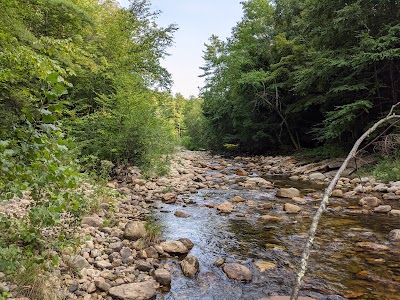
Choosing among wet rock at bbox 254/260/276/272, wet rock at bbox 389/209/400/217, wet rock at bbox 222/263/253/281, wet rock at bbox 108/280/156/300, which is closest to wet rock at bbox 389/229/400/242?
wet rock at bbox 389/209/400/217

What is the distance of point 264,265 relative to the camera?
158 inches

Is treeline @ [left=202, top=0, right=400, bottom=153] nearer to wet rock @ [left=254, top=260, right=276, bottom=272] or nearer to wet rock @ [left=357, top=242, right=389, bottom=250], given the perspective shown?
wet rock @ [left=357, top=242, right=389, bottom=250]

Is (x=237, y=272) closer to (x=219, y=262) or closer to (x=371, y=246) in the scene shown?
(x=219, y=262)

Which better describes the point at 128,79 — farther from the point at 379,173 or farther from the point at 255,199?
the point at 379,173

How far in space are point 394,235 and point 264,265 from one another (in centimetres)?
248

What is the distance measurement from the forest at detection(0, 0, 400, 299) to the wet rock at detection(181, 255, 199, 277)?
154 centimetres

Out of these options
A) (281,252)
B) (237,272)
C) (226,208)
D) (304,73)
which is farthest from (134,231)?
(304,73)

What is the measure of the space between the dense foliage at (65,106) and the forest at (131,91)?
21 mm

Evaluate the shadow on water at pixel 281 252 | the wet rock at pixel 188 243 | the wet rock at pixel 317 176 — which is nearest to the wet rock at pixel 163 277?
the shadow on water at pixel 281 252

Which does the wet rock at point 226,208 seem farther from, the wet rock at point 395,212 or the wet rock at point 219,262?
the wet rock at point 395,212

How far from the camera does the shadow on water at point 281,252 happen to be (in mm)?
3375

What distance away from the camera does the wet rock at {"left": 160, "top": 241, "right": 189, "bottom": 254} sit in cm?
429

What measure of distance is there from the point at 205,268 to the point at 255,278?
682 millimetres

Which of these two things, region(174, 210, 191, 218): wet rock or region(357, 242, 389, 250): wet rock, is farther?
region(174, 210, 191, 218): wet rock
